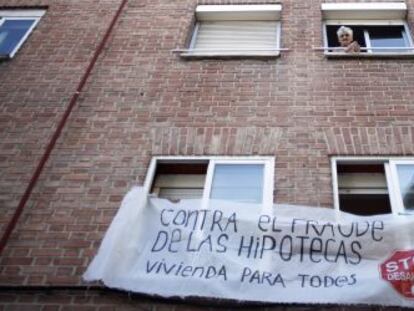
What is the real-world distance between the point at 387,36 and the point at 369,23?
356 millimetres

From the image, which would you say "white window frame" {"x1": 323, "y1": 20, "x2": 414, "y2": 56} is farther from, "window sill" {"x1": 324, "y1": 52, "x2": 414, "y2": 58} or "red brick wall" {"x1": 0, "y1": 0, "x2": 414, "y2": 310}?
"red brick wall" {"x1": 0, "y1": 0, "x2": 414, "y2": 310}

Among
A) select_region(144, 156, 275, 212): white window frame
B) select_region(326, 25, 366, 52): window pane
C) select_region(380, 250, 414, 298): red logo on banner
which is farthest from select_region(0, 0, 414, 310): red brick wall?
select_region(380, 250, 414, 298): red logo on banner

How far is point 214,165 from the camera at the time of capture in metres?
5.45

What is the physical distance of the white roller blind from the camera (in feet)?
23.9

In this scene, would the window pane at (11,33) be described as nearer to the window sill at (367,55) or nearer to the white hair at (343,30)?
the window sill at (367,55)

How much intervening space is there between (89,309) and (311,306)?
71.8 inches

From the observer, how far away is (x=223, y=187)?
5273 mm

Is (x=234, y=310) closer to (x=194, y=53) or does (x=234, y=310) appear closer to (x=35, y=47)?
(x=194, y=53)

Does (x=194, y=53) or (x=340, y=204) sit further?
(x=194, y=53)

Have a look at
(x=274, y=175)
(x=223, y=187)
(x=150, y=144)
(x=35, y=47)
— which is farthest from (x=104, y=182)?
(x=35, y=47)

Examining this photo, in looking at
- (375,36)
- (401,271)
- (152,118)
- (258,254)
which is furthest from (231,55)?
(401,271)

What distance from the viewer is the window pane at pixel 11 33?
24.4 feet

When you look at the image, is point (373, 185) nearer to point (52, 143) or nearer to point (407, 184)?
point (407, 184)

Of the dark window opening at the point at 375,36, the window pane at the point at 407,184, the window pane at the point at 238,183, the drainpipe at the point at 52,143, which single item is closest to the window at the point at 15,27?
the drainpipe at the point at 52,143
